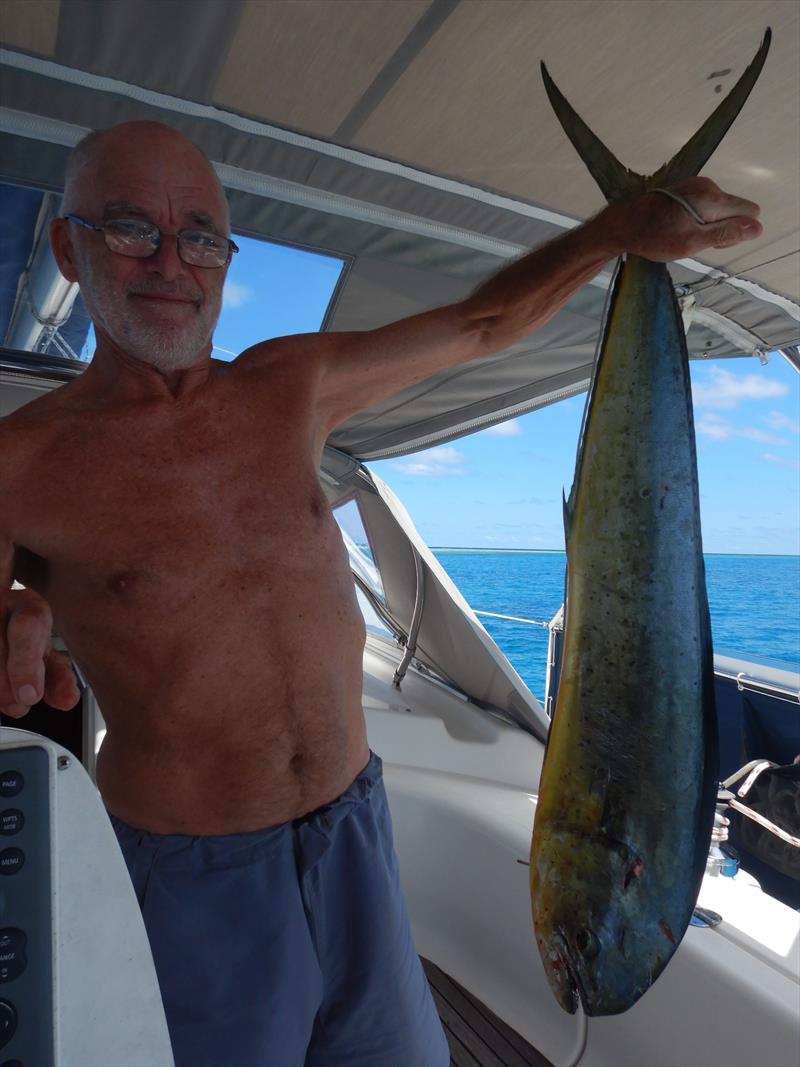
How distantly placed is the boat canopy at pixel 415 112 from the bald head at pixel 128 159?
0.30ft

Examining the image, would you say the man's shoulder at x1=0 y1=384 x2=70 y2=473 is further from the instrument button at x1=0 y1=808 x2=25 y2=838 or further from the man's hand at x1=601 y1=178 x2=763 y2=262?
the man's hand at x1=601 y1=178 x2=763 y2=262

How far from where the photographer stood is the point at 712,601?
47031 millimetres

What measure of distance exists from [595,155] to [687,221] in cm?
17

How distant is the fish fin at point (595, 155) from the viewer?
91 centimetres

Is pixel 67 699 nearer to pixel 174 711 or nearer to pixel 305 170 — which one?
pixel 174 711

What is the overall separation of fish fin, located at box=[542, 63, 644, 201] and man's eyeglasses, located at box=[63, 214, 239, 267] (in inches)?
26.2

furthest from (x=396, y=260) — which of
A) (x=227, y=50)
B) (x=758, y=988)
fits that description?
(x=758, y=988)

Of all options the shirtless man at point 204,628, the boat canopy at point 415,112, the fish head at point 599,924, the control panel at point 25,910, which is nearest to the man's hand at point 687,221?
the shirtless man at point 204,628

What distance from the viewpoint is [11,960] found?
67 centimetres

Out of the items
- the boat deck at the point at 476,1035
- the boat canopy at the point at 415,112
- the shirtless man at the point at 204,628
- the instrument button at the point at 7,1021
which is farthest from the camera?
the boat deck at the point at 476,1035

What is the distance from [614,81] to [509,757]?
2.51 meters

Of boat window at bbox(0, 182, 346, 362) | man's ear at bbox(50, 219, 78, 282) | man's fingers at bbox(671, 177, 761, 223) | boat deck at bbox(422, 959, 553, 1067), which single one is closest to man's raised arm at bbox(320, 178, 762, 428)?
man's fingers at bbox(671, 177, 761, 223)

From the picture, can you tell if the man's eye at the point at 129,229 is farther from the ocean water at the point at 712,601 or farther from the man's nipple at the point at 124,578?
the ocean water at the point at 712,601

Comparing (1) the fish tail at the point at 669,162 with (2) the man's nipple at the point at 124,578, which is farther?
(2) the man's nipple at the point at 124,578
